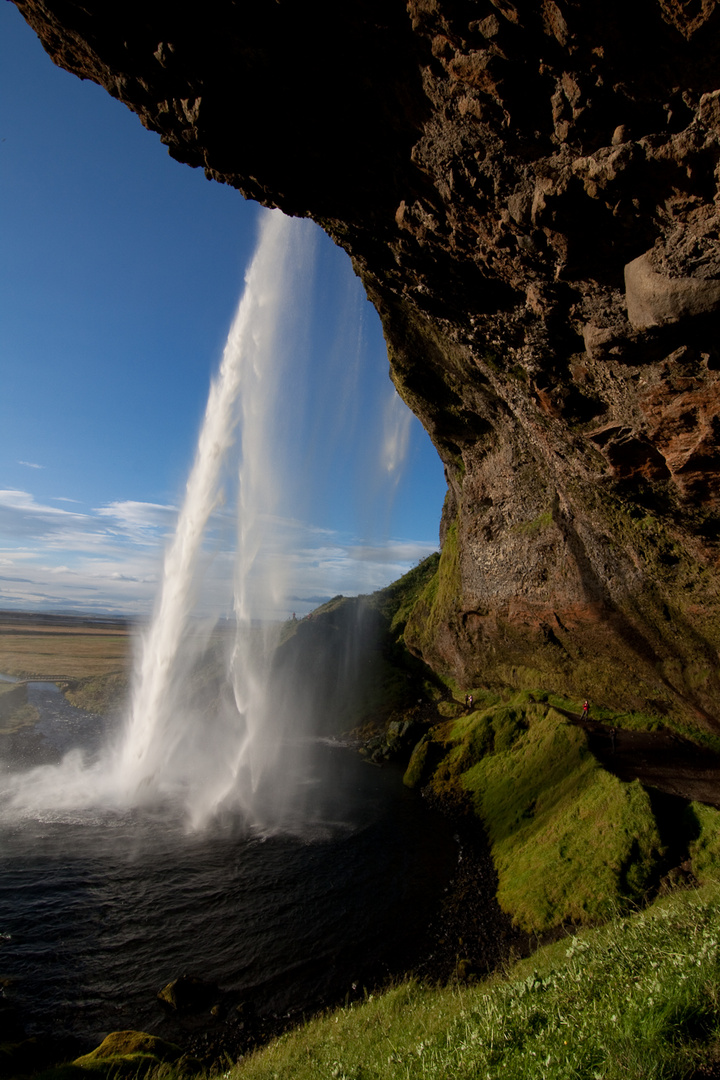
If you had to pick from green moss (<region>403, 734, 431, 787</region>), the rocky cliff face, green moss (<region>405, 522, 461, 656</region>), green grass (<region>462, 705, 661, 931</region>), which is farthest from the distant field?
the rocky cliff face

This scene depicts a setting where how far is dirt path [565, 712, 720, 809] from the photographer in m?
17.8

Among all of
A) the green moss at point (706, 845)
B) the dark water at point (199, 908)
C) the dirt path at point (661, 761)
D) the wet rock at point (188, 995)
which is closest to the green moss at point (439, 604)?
the dirt path at point (661, 761)

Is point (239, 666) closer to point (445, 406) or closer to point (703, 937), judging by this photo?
point (445, 406)

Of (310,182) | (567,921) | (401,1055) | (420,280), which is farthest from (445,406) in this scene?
(401,1055)

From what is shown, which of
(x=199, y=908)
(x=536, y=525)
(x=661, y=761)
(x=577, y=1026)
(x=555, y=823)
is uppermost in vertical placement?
(x=536, y=525)

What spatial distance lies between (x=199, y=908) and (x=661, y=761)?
19197 mm

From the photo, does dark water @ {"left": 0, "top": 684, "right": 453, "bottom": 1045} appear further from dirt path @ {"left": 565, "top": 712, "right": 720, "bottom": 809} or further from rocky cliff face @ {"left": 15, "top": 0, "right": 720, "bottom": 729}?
rocky cliff face @ {"left": 15, "top": 0, "right": 720, "bottom": 729}

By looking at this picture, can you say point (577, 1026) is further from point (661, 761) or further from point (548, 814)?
point (661, 761)

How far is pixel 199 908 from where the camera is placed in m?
15.2

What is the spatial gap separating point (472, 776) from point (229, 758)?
1614 cm

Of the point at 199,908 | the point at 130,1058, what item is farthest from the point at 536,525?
the point at 130,1058

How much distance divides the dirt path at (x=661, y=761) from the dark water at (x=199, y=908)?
312 inches

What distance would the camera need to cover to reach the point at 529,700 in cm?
2875

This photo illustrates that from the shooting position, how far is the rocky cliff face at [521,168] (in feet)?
25.1
